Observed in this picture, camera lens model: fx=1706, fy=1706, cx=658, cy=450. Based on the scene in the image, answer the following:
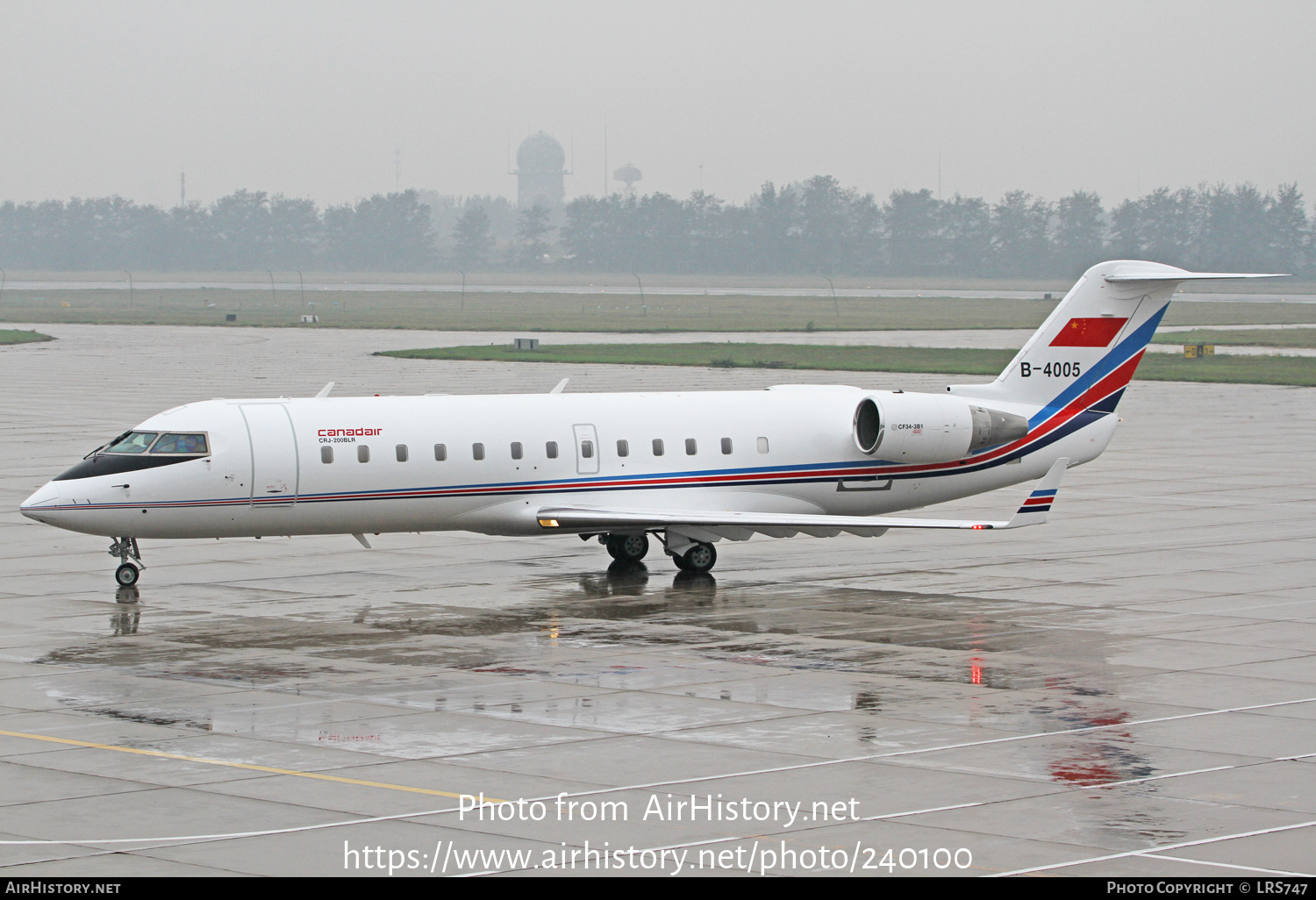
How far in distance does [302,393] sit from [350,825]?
46.9m

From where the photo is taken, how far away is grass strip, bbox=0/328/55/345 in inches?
3693

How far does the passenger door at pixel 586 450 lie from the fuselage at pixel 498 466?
0.06 feet

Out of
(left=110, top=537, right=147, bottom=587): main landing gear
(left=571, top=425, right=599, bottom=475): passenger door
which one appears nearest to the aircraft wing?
(left=571, top=425, right=599, bottom=475): passenger door

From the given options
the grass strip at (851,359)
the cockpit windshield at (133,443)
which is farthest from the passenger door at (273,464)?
the grass strip at (851,359)

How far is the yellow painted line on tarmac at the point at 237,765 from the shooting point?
1445cm

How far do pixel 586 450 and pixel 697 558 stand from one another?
2446 mm

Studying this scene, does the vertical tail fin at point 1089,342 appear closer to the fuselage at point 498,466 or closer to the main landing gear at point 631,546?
the fuselage at point 498,466

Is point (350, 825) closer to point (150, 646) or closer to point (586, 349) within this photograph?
point (150, 646)

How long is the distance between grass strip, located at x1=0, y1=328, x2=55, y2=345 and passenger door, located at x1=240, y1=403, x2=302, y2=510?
242 ft

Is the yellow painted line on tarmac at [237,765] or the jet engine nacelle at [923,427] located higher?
the jet engine nacelle at [923,427]

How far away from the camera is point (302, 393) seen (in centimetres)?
5894

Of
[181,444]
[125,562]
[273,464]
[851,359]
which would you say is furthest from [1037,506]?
[851,359]

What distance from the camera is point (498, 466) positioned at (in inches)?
1014
